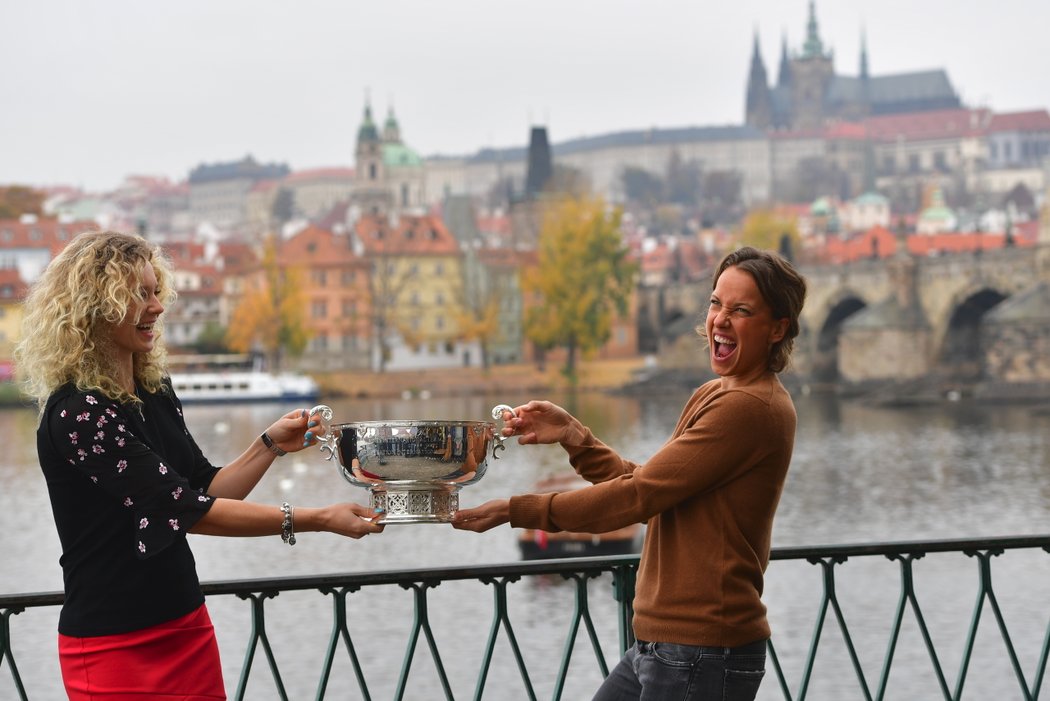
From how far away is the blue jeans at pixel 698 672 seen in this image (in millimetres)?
2314

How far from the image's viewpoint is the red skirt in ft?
7.54

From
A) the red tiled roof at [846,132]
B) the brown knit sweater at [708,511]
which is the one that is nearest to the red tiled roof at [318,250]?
the brown knit sweater at [708,511]

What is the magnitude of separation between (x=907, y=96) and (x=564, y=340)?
9185cm

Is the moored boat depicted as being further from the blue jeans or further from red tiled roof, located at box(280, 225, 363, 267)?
the blue jeans

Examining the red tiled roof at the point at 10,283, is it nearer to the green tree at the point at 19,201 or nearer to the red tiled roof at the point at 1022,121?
the green tree at the point at 19,201

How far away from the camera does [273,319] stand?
47.6m

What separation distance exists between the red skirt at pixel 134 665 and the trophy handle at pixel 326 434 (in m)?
0.34

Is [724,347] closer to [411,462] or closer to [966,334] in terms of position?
[411,462]

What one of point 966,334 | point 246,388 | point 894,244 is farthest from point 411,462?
point 894,244

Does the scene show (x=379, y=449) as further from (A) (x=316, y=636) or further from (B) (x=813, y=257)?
(B) (x=813, y=257)

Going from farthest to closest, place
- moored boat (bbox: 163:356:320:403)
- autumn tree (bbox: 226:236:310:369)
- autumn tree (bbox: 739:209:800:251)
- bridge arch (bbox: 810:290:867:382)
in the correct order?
autumn tree (bbox: 739:209:800:251), bridge arch (bbox: 810:290:867:382), autumn tree (bbox: 226:236:310:369), moored boat (bbox: 163:356:320:403)

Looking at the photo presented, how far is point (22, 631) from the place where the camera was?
1362 cm

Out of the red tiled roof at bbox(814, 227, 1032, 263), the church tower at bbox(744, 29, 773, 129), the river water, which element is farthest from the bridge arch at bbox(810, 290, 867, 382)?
the church tower at bbox(744, 29, 773, 129)

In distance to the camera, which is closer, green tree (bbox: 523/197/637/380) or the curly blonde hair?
the curly blonde hair
